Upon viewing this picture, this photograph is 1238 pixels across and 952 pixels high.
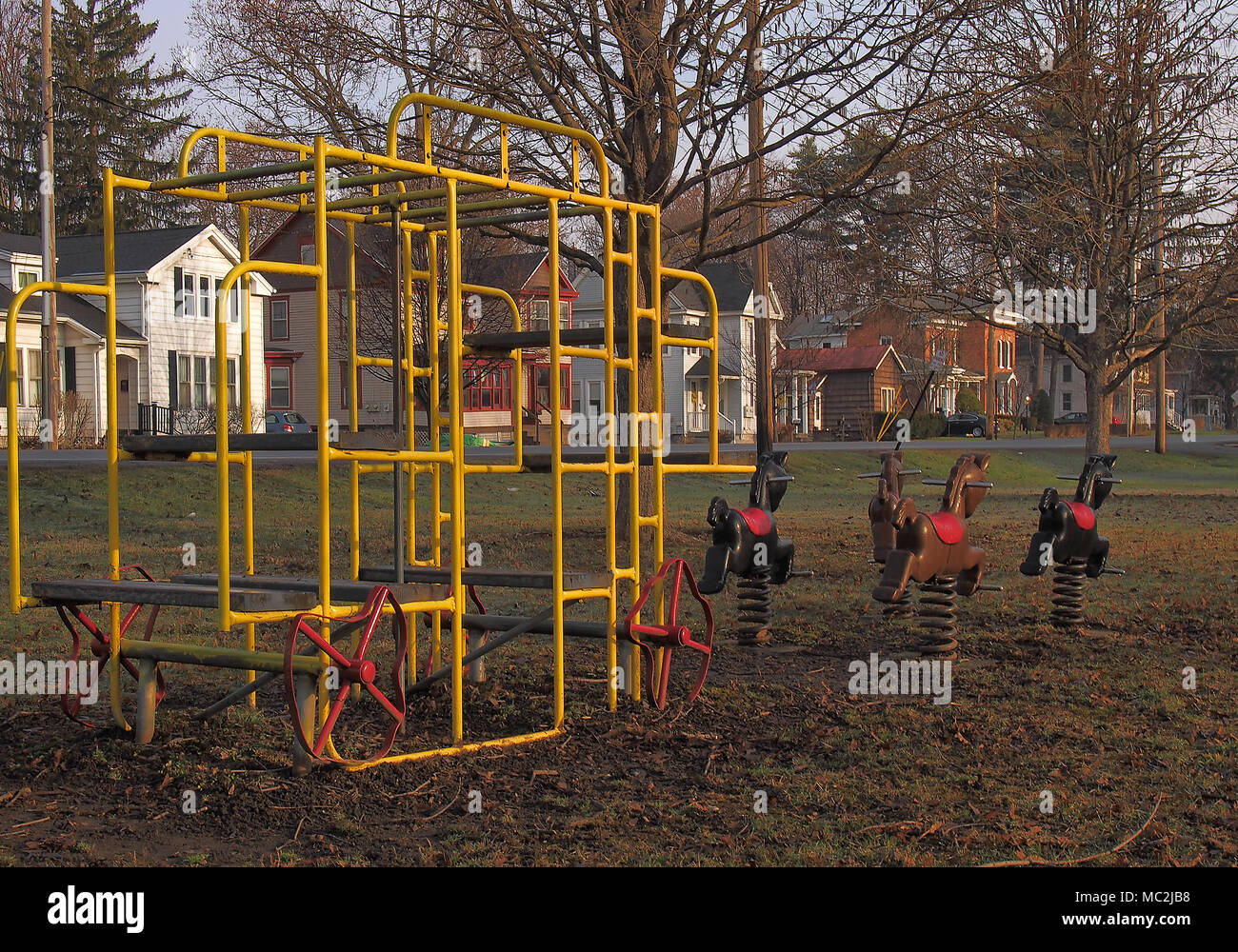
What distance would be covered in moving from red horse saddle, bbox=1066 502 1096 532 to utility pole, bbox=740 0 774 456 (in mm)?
2230

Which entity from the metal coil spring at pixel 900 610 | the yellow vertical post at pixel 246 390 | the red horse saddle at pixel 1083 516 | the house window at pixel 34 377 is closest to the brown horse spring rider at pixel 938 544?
the metal coil spring at pixel 900 610

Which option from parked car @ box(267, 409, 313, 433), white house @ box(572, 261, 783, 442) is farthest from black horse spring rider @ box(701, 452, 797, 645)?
white house @ box(572, 261, 783, 442)

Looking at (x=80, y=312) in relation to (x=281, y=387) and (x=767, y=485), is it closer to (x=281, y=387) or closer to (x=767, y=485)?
(x=281, y=387)

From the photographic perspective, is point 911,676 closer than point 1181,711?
No

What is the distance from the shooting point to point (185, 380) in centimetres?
4000

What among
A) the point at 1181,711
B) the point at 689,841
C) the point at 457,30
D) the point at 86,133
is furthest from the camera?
the point at 86,133

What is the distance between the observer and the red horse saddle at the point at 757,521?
8680 millimetres

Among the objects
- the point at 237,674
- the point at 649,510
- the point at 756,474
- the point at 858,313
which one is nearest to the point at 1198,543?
the point at 858,313

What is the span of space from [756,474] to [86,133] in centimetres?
4790

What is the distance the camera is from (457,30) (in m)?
11.0

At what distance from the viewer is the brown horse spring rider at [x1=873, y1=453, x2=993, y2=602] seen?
8023 millimetres

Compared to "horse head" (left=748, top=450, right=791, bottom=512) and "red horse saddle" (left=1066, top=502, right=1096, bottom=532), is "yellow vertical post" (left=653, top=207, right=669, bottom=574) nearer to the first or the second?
"horse head" (left=748, top=450, right=791, bottom=512)

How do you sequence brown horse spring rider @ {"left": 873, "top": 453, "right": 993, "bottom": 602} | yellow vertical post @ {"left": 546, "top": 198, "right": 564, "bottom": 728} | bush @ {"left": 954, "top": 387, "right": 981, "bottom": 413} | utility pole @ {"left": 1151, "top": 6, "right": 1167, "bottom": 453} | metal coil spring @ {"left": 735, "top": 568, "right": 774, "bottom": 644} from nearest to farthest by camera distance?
yellow vertical post @ {"left": 546, "top": 198, "right": 564, "bottom": 728}, brown horse spring rider @ {"left": 873, "top": 453, "right": 993, "bottom": 602}, metal coil spring @ {"left": 735, "top": 568, "right": 774, "bottom": 644}, utility pole @ {"left": 1151, "top": 6, "right": 1167, "bottom": 453}, bush @ {"left": 954, "top": 387, "right": 981, "bottom": 413}
